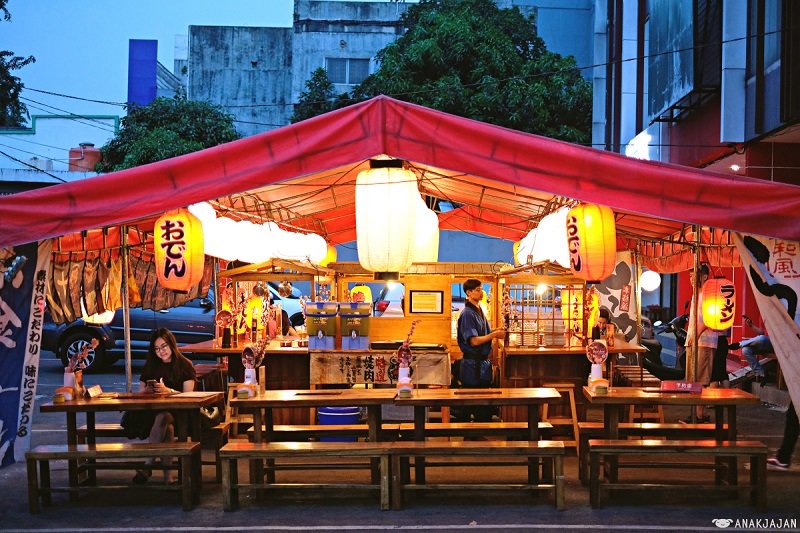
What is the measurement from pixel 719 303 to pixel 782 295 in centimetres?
434

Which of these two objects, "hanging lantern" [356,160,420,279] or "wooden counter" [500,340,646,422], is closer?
"hanging lantern" [356,160,420,279]

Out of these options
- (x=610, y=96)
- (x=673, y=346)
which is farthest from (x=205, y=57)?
(x=673, y=346)

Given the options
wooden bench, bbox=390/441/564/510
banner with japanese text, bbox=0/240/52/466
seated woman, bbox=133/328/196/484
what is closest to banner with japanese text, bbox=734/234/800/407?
wooden bench, bbox=390/441/564/510

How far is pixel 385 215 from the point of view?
8.79m

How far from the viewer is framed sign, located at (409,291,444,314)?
43.8 ft

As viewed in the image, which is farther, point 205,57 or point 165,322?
point 205,57

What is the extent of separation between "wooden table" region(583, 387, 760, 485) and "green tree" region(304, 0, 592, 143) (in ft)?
60.0

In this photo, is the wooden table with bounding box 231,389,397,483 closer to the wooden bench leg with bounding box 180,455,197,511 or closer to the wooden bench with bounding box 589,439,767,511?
the wooden bench leg with bounding box 180,455,197,511

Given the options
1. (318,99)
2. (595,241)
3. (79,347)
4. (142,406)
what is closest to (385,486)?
(142,406)

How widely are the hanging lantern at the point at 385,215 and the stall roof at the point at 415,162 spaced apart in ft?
2.39

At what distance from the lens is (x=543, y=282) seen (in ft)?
39.7

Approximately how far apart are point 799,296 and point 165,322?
15.4m

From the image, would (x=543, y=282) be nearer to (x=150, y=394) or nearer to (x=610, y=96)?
(x=150, y=394)

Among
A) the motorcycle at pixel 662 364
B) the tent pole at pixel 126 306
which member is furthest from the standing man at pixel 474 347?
the motorcycle at pixel 662 364
